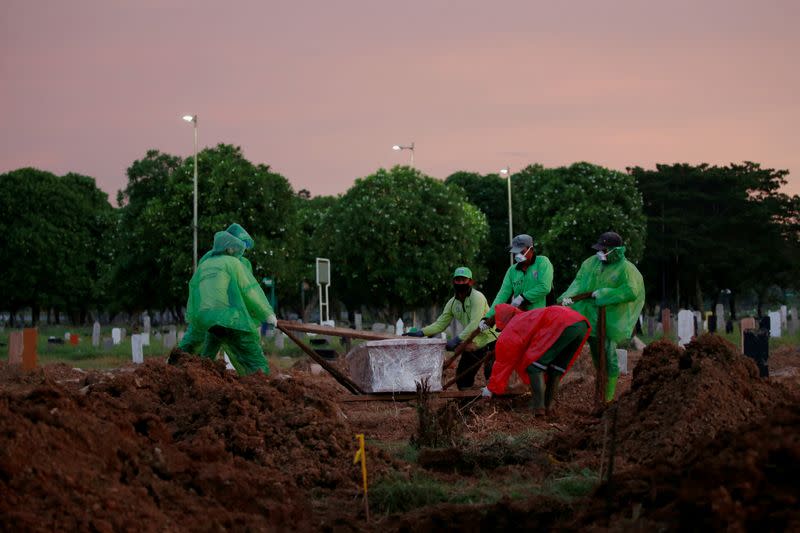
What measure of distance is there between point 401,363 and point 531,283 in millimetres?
2395

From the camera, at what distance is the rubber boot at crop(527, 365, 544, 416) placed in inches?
469

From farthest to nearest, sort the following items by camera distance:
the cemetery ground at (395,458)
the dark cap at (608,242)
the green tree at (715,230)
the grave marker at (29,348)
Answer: the green tree at (715,230)
the grave marker at (29,348)
the dark cap at (608,242)
the cemetery ground at (395,458)

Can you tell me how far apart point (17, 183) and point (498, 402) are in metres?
58.7

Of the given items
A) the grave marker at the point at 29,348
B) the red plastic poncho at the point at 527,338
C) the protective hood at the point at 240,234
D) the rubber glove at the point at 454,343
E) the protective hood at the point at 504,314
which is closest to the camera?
the red plastic poncho at the point at 527,338

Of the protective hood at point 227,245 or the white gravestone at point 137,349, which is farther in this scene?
the white gravestone at point 137,349

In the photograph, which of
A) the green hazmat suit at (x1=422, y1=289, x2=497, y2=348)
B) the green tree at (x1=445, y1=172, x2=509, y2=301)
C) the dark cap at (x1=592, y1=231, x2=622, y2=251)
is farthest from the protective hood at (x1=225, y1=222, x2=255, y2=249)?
the green tree at (x1=445, y1=172, x2=509, y2=301)

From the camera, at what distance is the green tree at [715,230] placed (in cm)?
6316

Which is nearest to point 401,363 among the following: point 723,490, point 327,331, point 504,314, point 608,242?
point 327,331

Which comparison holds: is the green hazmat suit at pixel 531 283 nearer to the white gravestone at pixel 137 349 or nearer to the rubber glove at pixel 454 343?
the rubber glove at pixel 454 343

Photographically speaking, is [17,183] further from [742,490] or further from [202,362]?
[742,490]

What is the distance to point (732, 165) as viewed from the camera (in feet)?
222

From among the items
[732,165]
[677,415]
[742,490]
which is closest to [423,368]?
[677,415]

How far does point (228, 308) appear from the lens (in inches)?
511

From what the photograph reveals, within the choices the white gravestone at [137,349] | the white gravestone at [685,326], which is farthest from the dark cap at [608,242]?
the white gravestone at [137,349]
